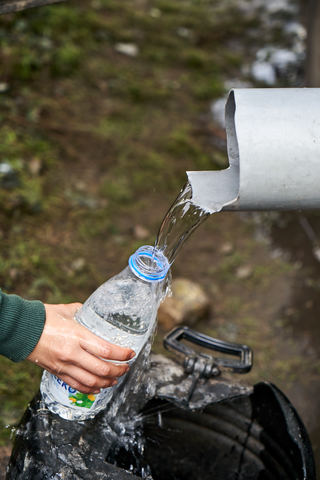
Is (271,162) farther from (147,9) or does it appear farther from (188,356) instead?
(147,9)

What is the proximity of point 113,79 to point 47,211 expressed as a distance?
1.66 metres

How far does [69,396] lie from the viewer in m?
1.29

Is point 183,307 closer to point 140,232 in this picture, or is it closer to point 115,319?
point 140,232

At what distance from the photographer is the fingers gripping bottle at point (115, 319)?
1.30m

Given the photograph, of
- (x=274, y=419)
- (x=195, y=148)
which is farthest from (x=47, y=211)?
(x=274, y=419)

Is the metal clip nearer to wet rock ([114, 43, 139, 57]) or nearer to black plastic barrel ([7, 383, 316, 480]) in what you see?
black plastic barrel ([7, 383, 316, 480])

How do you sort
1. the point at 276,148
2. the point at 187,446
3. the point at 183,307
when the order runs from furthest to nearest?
the point at 183,307, the point at 187,446, the point at 276,148

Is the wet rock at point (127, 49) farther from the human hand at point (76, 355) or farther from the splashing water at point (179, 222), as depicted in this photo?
the human hand at point (76, 355)

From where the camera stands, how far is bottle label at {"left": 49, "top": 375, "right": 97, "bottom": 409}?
1282 mm

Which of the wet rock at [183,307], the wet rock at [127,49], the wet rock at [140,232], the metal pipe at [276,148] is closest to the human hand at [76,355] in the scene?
the metal pipe at [276,148]

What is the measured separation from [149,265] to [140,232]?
187 cm

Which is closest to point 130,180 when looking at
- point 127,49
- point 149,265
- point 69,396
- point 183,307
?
point 183,307

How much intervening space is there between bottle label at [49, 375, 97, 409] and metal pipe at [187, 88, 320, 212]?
21.2 inches

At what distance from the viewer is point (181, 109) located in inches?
167
